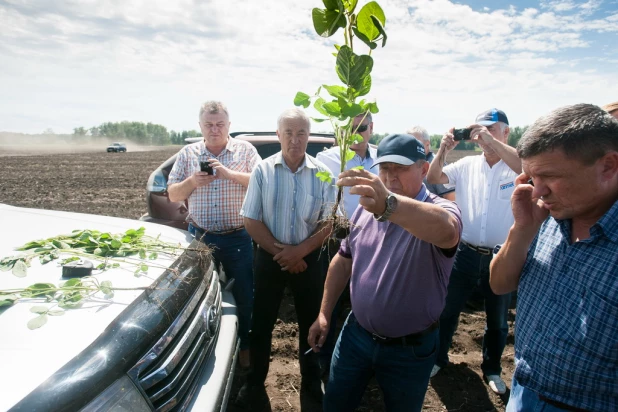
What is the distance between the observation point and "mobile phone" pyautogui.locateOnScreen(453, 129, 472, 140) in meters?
3.08

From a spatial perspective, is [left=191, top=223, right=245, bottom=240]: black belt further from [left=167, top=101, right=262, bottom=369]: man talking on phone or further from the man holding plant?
the man holding plant

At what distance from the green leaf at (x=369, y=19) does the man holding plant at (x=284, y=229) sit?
51.4 inches

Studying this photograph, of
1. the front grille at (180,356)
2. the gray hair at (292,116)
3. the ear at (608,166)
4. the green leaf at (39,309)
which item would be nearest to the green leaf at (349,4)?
the ear at (608,166)

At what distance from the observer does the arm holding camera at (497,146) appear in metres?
2.87

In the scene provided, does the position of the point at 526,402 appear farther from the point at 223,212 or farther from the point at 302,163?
the point at 223,212

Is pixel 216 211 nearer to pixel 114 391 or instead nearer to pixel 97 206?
pixel 114 391

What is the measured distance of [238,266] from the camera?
124 inches

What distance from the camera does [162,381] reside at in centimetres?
155

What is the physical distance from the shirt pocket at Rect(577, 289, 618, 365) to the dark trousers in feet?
6.09

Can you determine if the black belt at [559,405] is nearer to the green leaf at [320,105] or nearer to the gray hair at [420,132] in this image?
the green leaf at [320,105]

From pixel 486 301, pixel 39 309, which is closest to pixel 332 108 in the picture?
pixel 39 309

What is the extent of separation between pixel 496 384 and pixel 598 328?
2074mm

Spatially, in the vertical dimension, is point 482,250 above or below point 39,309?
below

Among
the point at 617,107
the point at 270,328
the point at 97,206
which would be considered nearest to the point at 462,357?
the point at 270,328
